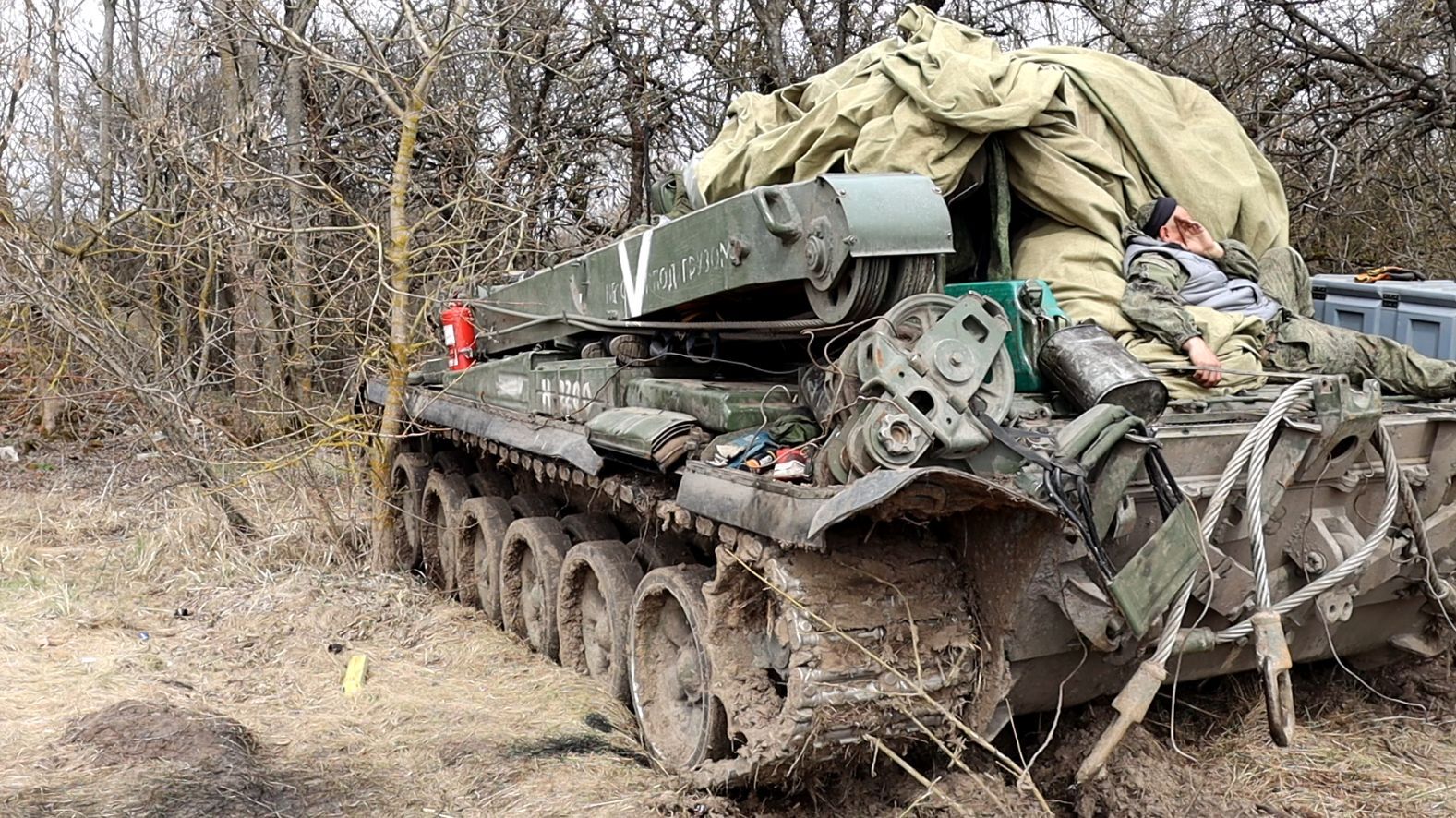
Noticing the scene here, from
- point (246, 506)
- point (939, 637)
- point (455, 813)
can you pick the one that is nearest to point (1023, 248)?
point (939, 637)

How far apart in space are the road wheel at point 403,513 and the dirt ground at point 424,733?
50 centimetres

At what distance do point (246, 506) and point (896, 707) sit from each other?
21.6ft

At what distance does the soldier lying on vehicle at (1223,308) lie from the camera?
4.49 m

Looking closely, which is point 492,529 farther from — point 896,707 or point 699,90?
point 699,90

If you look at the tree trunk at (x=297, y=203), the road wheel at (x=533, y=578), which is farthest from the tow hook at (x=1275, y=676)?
the tree trunk at (x=297, y=203)

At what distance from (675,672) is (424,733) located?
1179mm

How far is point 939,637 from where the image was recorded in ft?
12.6

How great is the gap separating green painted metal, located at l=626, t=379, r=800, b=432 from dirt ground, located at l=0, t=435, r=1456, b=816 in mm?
1163

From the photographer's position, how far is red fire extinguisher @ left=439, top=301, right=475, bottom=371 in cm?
793

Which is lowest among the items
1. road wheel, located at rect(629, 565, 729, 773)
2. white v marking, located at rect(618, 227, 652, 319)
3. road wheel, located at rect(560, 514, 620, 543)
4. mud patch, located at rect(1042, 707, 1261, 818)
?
mud patch, located at rect(1042, 707, 1261, 818)

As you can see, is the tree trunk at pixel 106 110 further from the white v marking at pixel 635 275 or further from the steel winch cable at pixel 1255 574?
the steel winch cable at pixel 1255 574

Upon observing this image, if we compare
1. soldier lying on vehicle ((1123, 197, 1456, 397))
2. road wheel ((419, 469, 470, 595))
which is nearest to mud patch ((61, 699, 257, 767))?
road wheel ((419, 469, 470, 595))

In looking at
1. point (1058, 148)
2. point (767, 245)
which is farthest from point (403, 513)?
point (1058, 148)

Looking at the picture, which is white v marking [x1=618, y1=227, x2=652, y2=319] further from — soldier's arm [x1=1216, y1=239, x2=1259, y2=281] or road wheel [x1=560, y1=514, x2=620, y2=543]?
soldier's arm [x1=1216, y1=239, x2=1259, y2=281]
